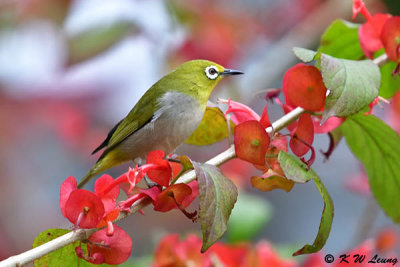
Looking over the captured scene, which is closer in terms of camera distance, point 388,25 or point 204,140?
point 388,25

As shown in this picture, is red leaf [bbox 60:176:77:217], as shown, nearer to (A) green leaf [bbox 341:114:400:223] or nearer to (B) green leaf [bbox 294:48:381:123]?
(B) green leaf [bbox 294:48:381:123]

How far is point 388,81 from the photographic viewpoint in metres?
1.29

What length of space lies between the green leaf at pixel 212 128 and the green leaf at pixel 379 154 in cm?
28

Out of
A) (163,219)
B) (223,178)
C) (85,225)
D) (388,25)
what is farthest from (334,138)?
(163,219)

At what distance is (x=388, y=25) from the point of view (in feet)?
3.80

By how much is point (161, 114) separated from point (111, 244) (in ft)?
2.59

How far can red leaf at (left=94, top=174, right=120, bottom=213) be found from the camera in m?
0.96

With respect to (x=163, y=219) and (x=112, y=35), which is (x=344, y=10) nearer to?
(x=112, y=35)

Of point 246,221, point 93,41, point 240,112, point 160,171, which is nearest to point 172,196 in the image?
point 160,171

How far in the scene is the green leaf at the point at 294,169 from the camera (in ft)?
3.05

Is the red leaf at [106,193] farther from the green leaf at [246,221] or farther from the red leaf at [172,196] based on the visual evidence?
the green leaf at [246,221]

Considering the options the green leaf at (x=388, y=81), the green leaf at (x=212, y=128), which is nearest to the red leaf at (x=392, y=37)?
the green leaf at (x=388, y=81)

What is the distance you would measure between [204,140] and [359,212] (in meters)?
3.03

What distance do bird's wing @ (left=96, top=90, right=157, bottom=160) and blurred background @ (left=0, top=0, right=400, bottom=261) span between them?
0.57 meters
